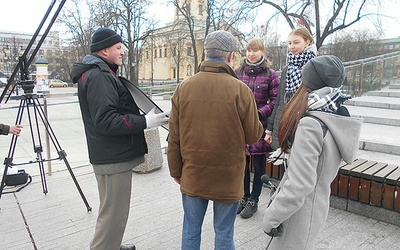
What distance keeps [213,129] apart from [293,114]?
514 millimetres

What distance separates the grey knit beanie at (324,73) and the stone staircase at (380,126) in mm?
3946

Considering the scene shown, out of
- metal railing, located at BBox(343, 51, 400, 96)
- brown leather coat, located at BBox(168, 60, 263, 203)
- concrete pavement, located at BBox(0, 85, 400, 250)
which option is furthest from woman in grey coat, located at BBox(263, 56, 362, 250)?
metal railing, located at BBox(343, 51, 400, 96)

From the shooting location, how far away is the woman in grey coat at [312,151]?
5.37ft

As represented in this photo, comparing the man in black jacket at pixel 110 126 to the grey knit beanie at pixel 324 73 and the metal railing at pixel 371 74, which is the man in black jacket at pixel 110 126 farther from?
the metal railing at pixel 371 74

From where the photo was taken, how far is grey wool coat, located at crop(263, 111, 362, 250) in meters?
1.63

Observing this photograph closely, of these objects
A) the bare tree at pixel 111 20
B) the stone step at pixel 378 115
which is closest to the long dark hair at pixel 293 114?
the stone step at pixel 378 115

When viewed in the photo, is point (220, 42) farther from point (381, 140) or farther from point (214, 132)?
point (381, 140)

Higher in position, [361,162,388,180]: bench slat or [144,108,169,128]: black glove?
[144,108,169,128]: black glove

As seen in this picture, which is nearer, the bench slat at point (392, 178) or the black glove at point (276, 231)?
the black glove at point (276, 231)

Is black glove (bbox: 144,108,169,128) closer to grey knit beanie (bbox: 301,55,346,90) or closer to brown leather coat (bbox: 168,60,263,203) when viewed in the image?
brown leather coat (bbox: 168,60,263,203)

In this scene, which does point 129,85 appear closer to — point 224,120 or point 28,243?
point 224,120

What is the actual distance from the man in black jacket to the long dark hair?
0.96m

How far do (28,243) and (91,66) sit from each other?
79.1 inches

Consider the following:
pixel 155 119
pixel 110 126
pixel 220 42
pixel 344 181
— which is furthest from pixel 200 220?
pixel 344 181
